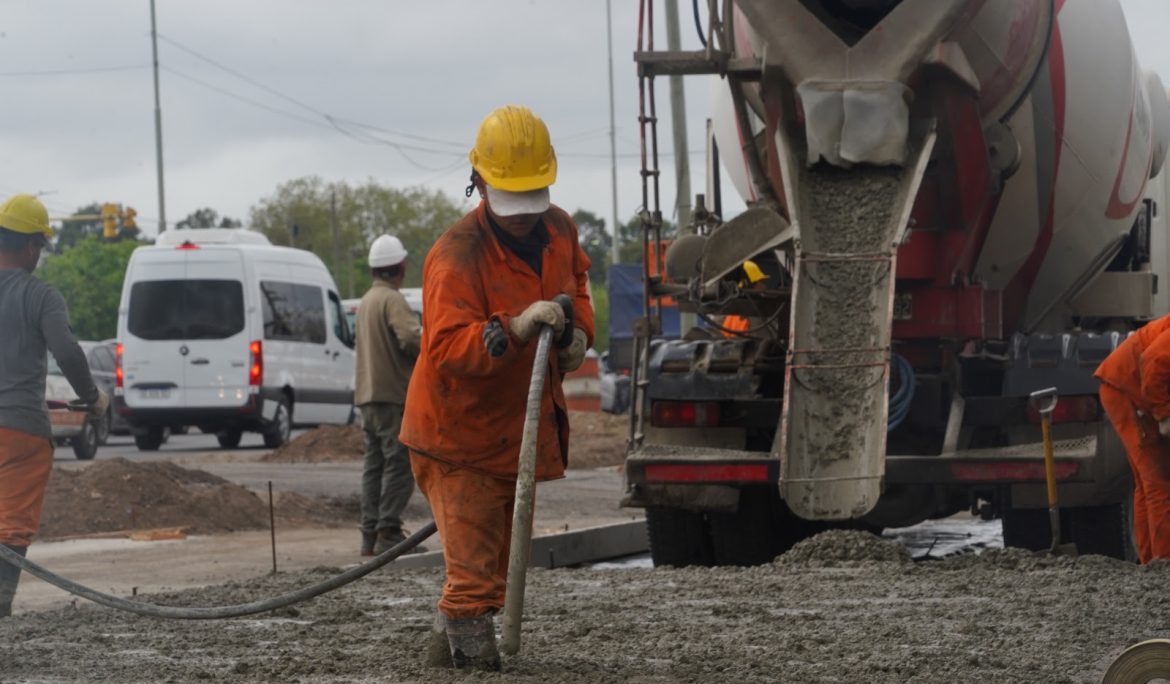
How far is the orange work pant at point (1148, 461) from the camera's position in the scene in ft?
28.7

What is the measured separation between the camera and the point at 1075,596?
7531 mm

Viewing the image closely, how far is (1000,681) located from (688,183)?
51.9 ft

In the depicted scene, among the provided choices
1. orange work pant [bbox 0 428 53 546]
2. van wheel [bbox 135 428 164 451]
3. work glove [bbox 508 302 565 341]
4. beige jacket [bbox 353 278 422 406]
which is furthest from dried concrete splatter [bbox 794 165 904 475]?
van wheel [bbox 135 428 164 451]

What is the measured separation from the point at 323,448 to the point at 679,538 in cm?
1235

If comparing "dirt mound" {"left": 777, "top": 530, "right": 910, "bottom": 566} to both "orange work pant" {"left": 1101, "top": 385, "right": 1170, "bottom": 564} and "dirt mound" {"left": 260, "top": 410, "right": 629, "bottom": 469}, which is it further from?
"dirt mound" {"left": 260, "top": 410, "right": 629, "bottom": 469}

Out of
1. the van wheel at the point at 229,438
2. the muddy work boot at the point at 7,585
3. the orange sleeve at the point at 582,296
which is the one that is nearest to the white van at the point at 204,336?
the van wheel at the point at 229,438

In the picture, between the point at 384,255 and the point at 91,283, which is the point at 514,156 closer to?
the point at 384,255

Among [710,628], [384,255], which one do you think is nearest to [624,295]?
[384,255]

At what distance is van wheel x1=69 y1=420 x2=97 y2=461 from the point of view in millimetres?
22734

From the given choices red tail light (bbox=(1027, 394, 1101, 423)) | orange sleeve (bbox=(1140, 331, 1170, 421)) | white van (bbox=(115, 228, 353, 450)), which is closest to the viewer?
orange sleeve (bbox=(1140, 331, 1170, 421))

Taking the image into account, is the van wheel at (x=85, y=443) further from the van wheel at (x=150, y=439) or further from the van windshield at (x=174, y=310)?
the van wheel at (x=150, y=439)

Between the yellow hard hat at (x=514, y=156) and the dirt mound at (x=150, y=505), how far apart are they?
8.00 m

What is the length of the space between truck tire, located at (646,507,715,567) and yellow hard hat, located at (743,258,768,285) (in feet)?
4.42

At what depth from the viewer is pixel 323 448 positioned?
22141 millimetres
